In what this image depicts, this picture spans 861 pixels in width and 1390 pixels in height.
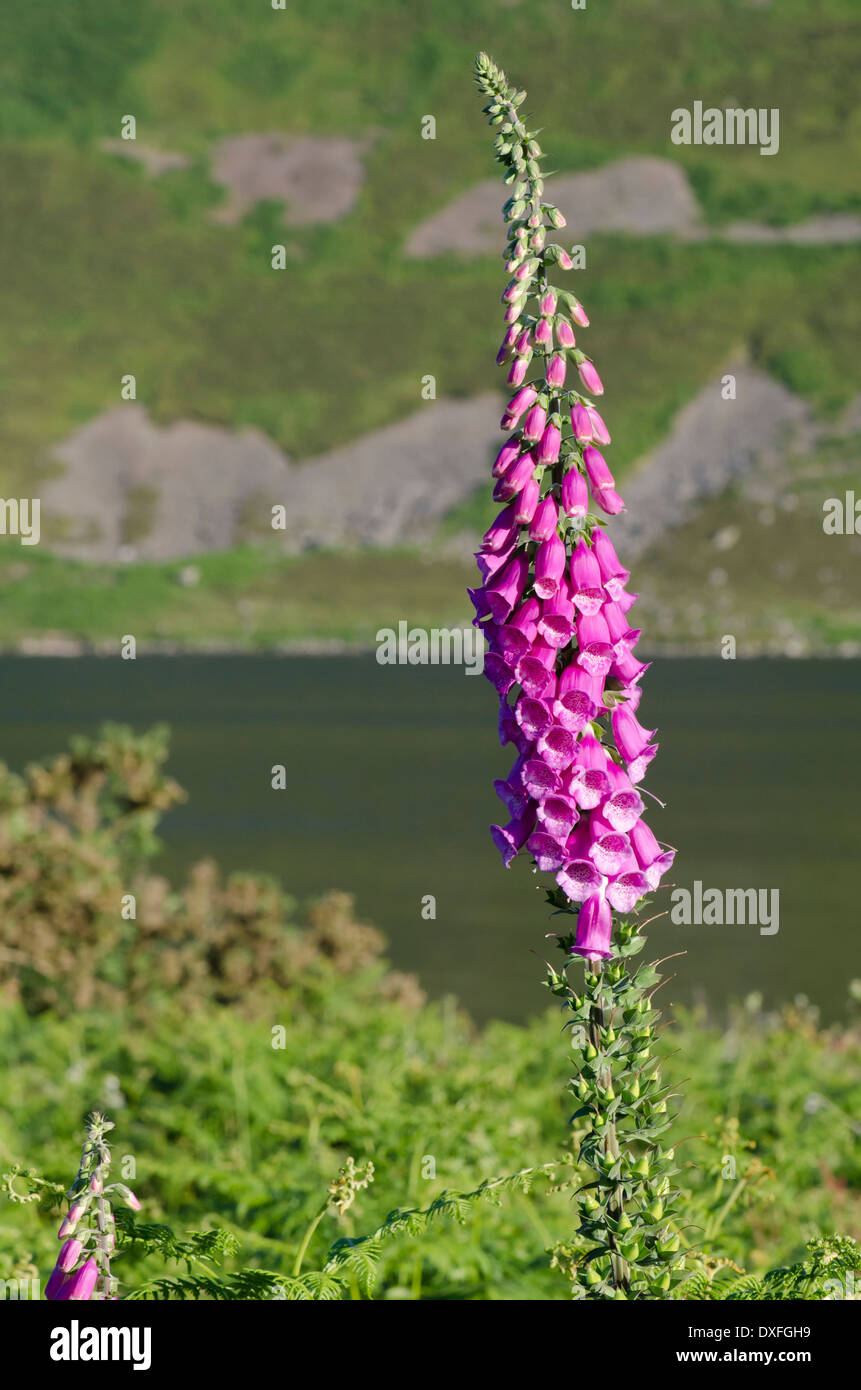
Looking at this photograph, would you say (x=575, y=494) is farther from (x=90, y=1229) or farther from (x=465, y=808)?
(x=465, y=808)

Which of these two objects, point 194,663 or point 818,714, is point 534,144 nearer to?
point 818,714

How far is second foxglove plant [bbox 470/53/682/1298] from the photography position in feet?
13.5

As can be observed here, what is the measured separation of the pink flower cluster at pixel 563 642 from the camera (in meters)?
4.15

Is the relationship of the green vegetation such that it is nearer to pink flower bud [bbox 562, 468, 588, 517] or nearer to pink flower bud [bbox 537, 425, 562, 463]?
pink flower bud [bbox 562, 468, 588, 517]

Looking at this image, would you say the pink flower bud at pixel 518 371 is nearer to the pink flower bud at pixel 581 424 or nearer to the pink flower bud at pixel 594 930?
the pink flower bud at pixel 581 424

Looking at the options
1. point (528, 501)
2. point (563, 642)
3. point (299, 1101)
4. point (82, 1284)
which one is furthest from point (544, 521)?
point (299, 1101)

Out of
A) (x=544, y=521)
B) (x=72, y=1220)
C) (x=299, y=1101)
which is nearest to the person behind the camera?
(x=72, y=1220)

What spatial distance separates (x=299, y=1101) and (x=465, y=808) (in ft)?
166

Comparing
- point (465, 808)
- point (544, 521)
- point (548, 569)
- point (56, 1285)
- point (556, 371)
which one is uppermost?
point (465, 808)

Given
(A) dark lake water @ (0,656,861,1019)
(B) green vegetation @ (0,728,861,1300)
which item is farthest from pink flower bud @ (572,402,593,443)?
Answer: (B) green vegetation @ (0,728,861,1300)

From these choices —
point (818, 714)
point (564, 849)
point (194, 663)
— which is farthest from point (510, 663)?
point (194, 663)

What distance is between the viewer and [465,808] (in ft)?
191

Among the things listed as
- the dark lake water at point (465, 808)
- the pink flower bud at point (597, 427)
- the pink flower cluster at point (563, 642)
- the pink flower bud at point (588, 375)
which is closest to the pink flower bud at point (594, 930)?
the pink flower cluster at point (563, 642)

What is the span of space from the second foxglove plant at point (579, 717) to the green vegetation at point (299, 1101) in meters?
0.25
